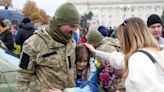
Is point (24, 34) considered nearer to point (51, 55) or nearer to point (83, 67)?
point (83, 67)

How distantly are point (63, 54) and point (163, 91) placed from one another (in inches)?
48.6

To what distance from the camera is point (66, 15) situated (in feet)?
12.5

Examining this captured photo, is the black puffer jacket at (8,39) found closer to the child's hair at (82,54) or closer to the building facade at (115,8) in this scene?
the child's hair at (82,54)

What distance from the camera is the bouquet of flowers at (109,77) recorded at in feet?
12.2

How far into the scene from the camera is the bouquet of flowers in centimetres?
371

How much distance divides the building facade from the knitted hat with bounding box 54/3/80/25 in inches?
3733

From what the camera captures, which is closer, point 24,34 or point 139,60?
point 139,60

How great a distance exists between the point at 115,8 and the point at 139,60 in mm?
107735

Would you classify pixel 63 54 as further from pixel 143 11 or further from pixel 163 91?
pixel 143 11

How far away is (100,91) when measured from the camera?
372 cm

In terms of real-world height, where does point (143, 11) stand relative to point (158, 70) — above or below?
below

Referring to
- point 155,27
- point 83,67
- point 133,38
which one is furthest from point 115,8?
point 133,38

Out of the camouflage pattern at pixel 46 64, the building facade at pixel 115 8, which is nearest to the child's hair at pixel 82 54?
the camouflage pattern at pixel 46 64

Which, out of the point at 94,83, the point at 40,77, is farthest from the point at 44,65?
the point at 94,83
